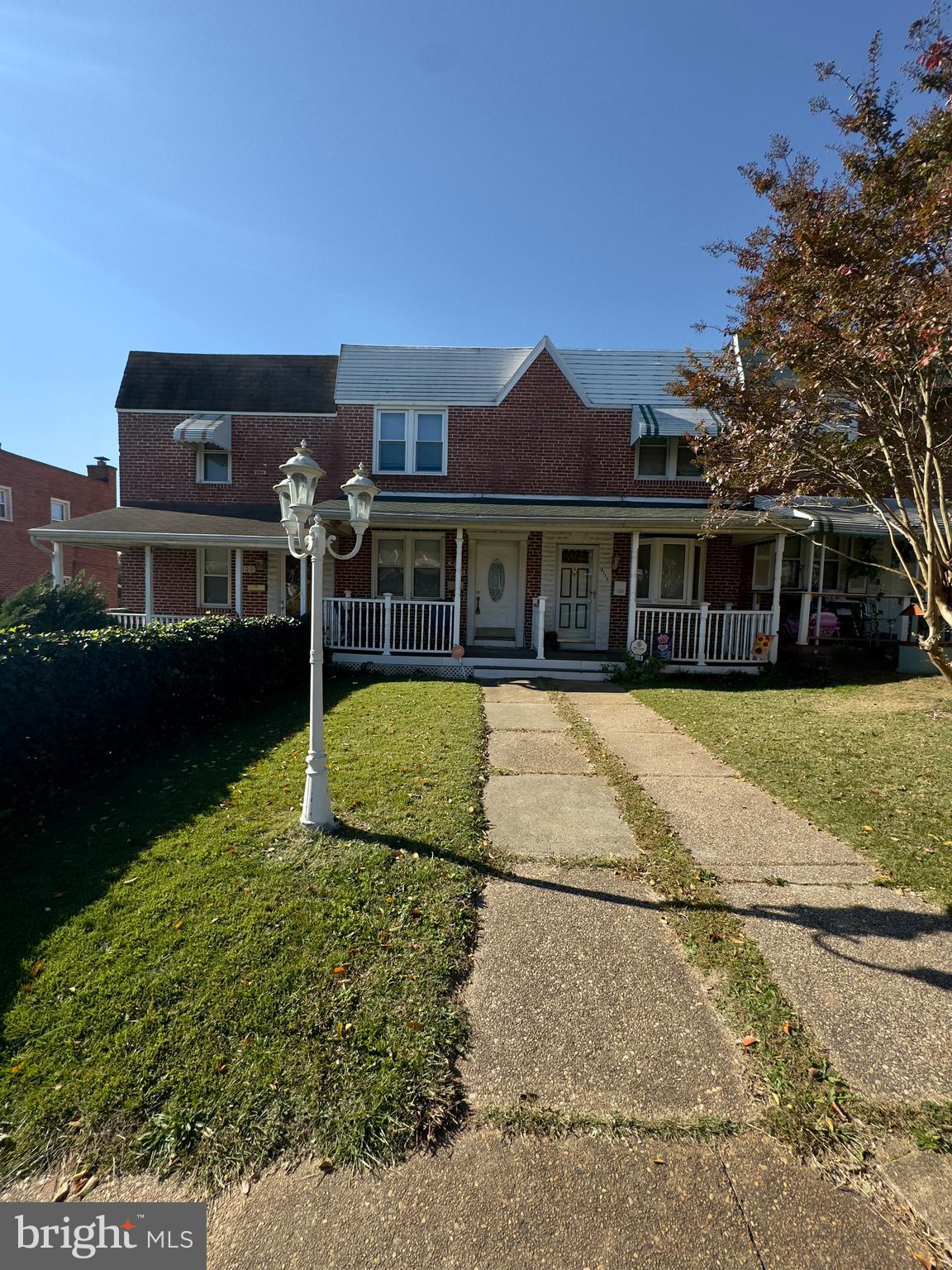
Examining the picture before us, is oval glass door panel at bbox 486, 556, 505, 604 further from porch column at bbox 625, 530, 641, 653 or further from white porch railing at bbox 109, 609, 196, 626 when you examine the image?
white porch railing at bbox 109, 609, 196, 626

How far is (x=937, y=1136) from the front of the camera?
6.75 feet

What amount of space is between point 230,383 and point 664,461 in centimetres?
1128

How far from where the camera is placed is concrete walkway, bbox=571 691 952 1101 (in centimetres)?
243

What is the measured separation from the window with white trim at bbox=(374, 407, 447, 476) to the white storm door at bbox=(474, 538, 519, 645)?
8.11 ft

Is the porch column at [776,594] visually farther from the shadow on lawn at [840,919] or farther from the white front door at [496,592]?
the shadow on lawn at [840,919]

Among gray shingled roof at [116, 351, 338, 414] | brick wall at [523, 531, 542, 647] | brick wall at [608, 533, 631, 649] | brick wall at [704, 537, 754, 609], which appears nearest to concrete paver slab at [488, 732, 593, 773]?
brick wall at [523, 531, 542, 647]

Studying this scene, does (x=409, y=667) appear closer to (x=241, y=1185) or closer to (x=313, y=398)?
(x=313, y=398)

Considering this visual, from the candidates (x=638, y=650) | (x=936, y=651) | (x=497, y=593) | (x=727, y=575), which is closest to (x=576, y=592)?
(x=497, y=593)

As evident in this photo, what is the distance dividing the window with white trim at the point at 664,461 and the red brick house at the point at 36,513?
19027mm

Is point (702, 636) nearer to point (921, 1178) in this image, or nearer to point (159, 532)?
point (921, 1178)


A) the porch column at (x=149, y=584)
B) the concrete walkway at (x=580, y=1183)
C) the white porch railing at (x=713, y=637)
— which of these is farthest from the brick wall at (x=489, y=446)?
the concrete walkway at (x=580, y=1183)

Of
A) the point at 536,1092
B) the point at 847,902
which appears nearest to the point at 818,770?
the point at 847,902

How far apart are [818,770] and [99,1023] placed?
6.36 metres

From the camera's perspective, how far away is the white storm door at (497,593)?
46.5 feet
